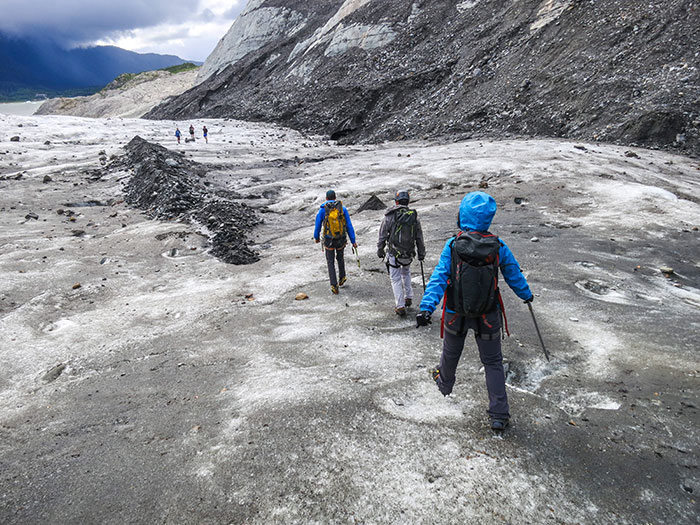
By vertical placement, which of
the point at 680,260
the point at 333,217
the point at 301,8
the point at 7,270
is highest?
the point at 301,8

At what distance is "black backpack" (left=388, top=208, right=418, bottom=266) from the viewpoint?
6.59 metres

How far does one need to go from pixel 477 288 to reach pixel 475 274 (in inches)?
4.8

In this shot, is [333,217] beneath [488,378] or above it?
above

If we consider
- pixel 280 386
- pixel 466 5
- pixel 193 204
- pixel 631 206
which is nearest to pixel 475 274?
pixel 280 386

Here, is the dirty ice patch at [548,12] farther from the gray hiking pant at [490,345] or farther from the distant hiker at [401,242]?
the gray hiking pant at [490,345]

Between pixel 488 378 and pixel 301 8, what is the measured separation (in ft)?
221

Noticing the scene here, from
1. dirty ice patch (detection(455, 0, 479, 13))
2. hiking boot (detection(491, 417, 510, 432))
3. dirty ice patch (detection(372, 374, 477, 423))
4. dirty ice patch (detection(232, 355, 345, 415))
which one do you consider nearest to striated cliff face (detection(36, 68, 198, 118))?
dirty ice patch (detection(455, 0, 479, 13))

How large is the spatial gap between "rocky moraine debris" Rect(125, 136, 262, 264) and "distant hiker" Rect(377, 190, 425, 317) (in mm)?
5154

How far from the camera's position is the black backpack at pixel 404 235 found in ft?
21.6

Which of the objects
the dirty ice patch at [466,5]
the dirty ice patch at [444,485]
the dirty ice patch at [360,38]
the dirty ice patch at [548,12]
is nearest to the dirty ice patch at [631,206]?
the dirty ice patch at [444,485]

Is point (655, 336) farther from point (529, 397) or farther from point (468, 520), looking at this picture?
point (468, 520)

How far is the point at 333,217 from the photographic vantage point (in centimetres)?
796

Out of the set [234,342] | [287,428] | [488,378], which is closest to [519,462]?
[488,378]

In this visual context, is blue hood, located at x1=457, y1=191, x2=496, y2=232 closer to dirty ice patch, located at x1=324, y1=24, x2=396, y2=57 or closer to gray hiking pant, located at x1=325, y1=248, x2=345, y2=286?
gray hiking pant, located at x1=325, y1=248, x2=345, y2=286
